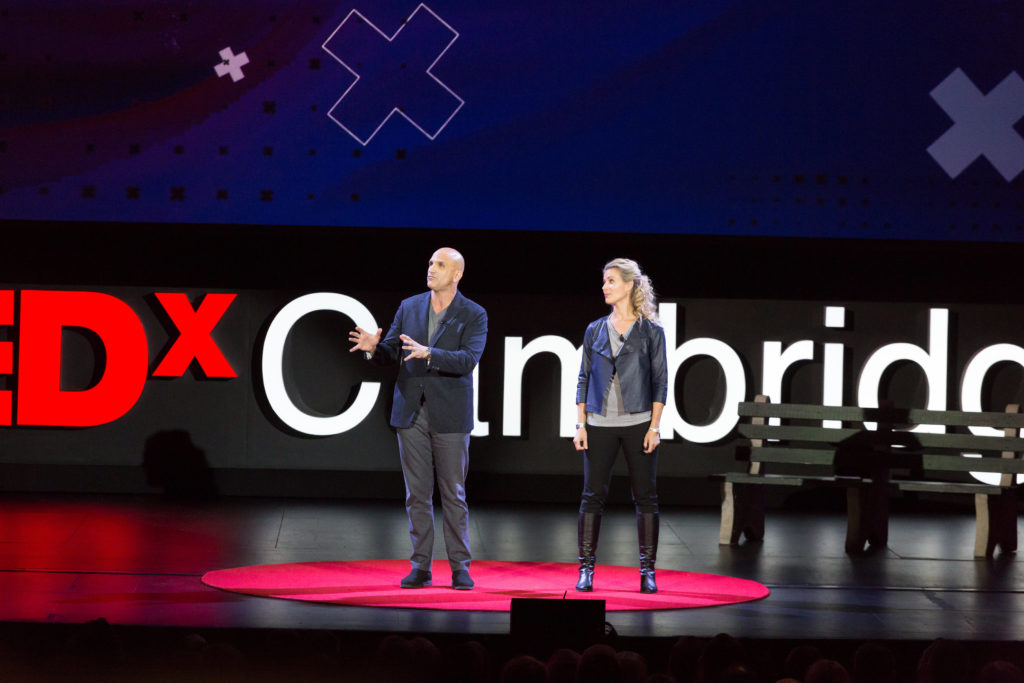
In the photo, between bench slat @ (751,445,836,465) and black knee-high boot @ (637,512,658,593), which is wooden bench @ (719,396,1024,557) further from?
black knee-high boot @ (637,512,658,593)

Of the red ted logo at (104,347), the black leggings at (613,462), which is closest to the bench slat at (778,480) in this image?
the black leggings at (613,462)

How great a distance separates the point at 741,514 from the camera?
8953 millimetres

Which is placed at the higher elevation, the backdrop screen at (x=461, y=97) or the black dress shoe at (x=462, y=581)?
the backdrop screen at (x=461, y=97)

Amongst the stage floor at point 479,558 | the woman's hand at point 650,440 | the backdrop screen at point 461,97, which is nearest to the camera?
the stage floor at point 479,558

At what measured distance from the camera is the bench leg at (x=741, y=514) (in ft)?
29.1

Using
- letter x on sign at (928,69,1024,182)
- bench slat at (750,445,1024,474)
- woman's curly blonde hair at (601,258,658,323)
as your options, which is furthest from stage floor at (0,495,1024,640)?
letter x on sign at (928,69,1024,182)

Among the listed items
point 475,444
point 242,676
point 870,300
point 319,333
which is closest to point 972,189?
point 870,300

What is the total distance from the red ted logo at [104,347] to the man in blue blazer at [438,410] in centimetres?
447

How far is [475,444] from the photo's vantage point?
1098cm

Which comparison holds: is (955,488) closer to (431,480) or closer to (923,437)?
(923,437)

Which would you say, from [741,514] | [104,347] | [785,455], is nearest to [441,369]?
[741,514]

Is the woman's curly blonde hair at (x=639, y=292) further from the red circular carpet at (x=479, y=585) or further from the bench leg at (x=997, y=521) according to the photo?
the bench leg at (x=997, y=521)

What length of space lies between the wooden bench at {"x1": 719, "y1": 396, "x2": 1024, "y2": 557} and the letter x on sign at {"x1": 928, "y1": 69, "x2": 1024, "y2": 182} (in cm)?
213

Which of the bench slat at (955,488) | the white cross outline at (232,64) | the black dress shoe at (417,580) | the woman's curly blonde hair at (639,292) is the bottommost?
the black dress shoe at (417,580)
